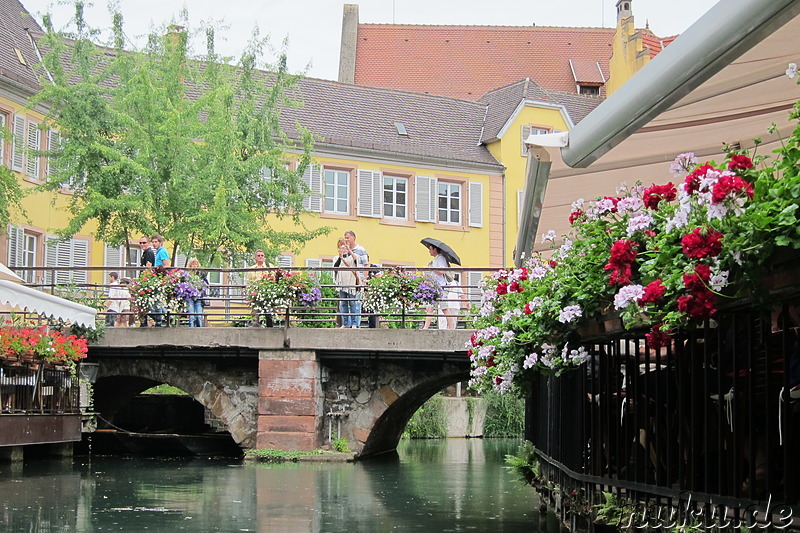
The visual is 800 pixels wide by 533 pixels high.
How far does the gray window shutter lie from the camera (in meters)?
32.5

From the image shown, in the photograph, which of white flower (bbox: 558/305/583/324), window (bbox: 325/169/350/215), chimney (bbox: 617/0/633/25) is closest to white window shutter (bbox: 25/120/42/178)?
window (bbox: 325/169/350/215)

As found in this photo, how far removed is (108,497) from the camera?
41.4ft

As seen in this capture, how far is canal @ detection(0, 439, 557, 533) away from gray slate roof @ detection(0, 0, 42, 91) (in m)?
10.0

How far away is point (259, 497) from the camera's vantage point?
12648mm

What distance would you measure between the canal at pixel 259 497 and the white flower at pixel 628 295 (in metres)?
5.12

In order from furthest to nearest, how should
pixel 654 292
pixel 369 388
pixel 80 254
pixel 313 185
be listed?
pixel 313 185 → pixel 80 254 → pixel 369 388 → pixel 654 292

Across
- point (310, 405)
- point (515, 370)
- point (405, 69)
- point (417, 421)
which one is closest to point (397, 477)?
point (310, 405)

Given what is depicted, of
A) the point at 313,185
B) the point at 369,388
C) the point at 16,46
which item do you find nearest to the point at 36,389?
the point at 369,388

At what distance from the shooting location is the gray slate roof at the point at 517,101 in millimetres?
34906

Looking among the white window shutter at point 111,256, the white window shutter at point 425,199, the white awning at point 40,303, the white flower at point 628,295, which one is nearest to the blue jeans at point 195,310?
the white awning at point 40,303

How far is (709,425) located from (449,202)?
28.8m

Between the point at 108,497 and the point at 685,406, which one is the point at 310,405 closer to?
the point at 108,497

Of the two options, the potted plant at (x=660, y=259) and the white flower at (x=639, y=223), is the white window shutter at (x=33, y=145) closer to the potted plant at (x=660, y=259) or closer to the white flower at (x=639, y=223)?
the potted plant at (x=660, y=259)

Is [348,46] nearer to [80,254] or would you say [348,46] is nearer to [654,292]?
[80,254]
